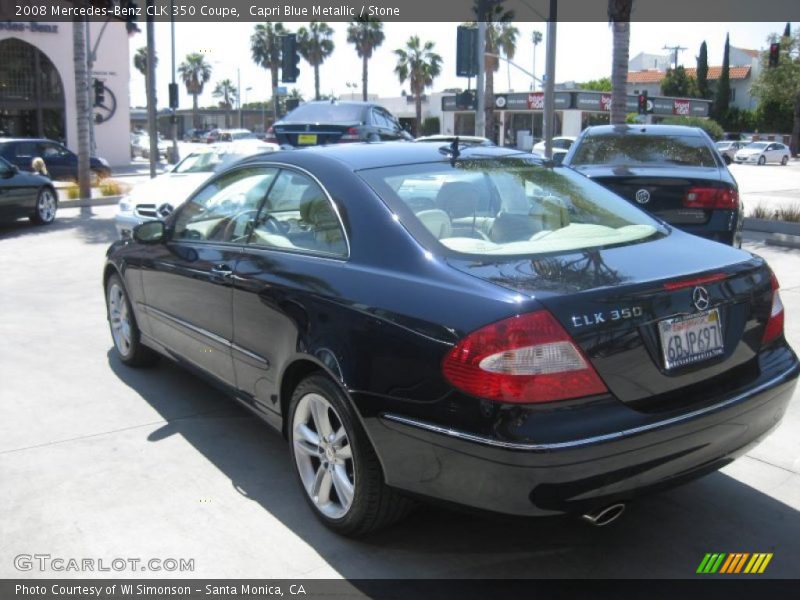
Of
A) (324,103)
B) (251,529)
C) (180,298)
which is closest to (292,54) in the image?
(324,103)

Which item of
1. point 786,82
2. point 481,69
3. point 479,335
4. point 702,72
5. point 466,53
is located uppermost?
point 702,72

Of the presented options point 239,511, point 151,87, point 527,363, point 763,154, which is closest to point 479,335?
point 527,363

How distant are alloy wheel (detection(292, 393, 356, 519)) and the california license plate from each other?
4.22 ft

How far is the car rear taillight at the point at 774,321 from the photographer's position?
3504mm

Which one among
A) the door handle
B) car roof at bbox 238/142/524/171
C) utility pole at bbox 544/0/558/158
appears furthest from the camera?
utility pole at bbox 544/0/558/158

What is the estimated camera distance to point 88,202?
61.3 feet

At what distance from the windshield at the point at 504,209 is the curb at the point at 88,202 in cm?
1601

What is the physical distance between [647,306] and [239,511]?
204cm

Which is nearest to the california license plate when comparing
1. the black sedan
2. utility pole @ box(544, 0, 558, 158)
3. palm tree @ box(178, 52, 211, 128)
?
the black sedan

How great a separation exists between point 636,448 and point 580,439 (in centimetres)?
23

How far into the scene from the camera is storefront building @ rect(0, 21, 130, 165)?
35406 millimetres

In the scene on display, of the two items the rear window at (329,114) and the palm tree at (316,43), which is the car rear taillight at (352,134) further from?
the palm tree at (316,43)

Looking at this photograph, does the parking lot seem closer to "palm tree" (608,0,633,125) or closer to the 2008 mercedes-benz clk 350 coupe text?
the 2008 mercedes-benz clk 350 coupe text

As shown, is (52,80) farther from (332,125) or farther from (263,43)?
(263,43)
